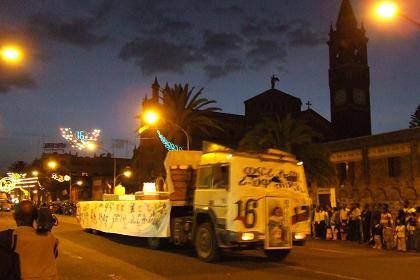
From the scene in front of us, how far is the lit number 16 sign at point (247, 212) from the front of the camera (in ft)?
45.9

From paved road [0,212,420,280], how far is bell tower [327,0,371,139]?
194ft

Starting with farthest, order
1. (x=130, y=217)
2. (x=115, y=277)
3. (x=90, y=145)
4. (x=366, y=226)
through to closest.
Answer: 1. (x=90, y=145)
2. (x=366, y=226)
3. (x=130, y=217)
4. (x=115, y=277)

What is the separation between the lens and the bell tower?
76062 millimetres

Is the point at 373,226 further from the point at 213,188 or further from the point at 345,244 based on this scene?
the point at 213,188

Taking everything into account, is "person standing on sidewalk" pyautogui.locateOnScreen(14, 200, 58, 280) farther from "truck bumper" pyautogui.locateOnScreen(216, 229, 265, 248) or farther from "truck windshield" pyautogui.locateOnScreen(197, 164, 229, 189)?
"truck windshield" pyautogui.locateOnScreen(197, 164, 229, 189)

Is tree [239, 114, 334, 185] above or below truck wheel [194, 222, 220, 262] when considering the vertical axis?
above

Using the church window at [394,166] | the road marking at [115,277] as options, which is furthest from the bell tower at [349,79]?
the road marking at [115,277]

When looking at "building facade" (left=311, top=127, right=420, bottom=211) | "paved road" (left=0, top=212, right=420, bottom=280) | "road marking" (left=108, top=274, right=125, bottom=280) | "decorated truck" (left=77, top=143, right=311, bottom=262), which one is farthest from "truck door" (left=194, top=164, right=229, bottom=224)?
"building facade" (left=311, top=127, right=420, bottom=211)

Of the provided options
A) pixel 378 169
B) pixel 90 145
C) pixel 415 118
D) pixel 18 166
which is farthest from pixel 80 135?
pixel 18 166

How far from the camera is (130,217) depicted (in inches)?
850

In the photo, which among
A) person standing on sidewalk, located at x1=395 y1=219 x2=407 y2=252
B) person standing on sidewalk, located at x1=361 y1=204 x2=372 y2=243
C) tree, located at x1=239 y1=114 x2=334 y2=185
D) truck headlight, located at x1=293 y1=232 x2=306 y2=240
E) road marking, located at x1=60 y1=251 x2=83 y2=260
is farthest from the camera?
tree, located at x1=239 y1=114 x2=334 y2=185

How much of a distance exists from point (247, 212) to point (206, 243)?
5.71 ft

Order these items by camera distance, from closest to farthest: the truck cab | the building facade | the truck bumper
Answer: the truck bumper < the truck cab < the building facade

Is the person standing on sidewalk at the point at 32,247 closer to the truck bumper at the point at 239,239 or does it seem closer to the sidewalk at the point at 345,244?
the truck bumper at the point at 239,239
